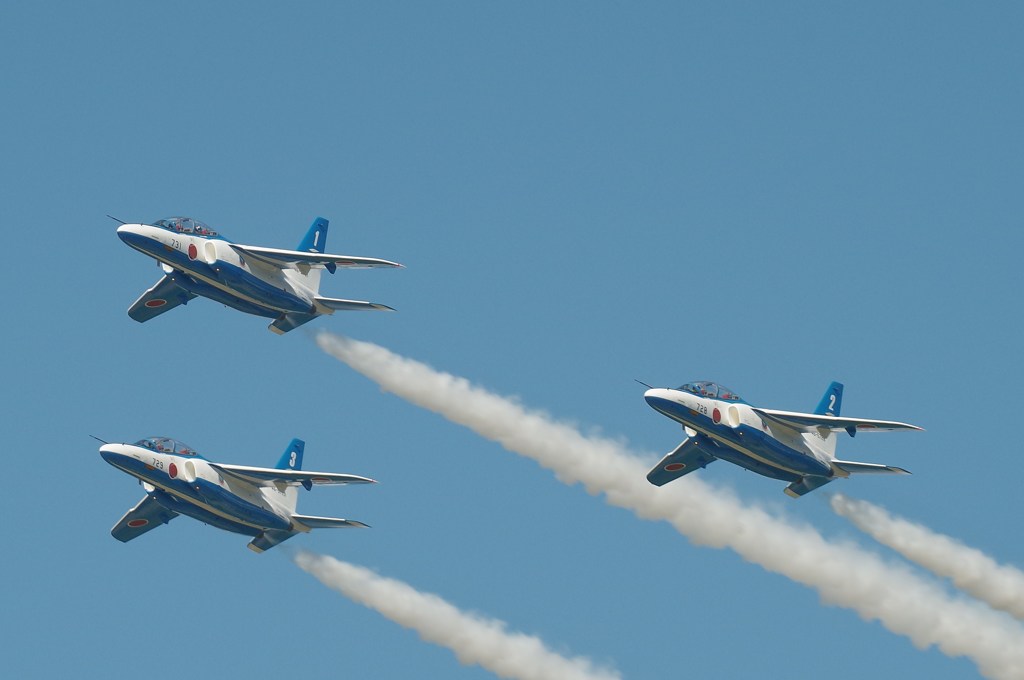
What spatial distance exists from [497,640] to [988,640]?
63.9 ft

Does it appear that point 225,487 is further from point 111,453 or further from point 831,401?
point 831,401

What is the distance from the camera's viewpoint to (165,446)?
73.7 meters

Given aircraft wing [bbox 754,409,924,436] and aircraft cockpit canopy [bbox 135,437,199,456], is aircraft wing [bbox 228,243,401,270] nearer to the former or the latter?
aircraft cockpit canopy [bbox 135,437,199,456]

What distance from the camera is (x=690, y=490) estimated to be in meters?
79.6

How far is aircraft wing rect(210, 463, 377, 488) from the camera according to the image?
7323 centimetres

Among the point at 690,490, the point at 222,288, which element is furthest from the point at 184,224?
the point at 690,490

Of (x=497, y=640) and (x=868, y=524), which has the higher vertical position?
(x=868, y=524)

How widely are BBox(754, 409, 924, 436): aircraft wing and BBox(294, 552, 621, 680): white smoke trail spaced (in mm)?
12525

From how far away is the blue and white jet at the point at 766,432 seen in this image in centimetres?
7225

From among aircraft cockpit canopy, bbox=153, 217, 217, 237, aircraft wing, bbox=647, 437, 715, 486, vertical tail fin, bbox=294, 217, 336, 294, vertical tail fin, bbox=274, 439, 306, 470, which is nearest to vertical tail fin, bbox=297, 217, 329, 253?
vertical tail fin, bbox=294, 217, 336, 294

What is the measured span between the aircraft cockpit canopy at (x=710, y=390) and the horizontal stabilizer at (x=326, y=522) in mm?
13657

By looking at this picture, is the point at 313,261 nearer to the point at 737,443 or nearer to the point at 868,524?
the point at 737,443

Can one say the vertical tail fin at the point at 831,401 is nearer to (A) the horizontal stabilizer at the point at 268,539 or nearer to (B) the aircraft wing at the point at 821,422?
(B) the aircraft wing at the point at 821,422

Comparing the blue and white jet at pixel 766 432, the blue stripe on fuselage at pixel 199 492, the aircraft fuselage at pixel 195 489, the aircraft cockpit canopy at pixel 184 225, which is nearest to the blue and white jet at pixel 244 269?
the aircraft cockpit canopy at pixel 184 225
